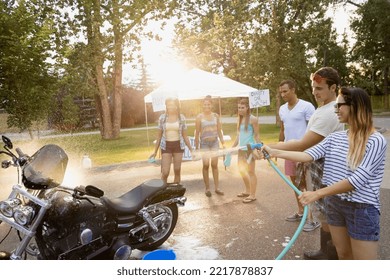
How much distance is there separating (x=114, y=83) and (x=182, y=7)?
17.2 ft

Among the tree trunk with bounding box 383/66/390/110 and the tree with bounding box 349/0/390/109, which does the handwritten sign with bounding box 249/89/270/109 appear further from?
the tree trunk with bounding box 383/66/390/110

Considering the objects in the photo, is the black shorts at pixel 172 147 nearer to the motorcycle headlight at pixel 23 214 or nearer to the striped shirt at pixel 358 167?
the motorcycle headlight at pixel 23 214

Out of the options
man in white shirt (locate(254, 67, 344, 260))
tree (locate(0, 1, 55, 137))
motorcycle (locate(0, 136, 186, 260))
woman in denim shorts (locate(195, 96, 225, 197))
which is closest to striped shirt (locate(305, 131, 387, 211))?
man in white shirt (locate(254, 67, 344, 260))

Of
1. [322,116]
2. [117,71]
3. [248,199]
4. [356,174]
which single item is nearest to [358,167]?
[356,174]

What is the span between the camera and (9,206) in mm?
2301

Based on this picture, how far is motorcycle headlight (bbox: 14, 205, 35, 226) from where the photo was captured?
7.61 feet

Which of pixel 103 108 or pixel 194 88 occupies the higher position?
pixel 194 88

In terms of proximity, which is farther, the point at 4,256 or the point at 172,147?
the point at 172,147

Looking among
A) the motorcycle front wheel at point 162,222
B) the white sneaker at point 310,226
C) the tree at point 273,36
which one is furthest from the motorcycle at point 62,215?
the tree at point 273,36

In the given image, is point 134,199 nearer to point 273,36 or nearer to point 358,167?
point 358,167

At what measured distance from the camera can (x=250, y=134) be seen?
5125 mm

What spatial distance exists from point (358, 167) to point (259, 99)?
832 centimetres

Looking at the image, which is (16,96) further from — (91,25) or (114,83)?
(114,83)

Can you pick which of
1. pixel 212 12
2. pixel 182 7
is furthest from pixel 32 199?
pixel 212 12
